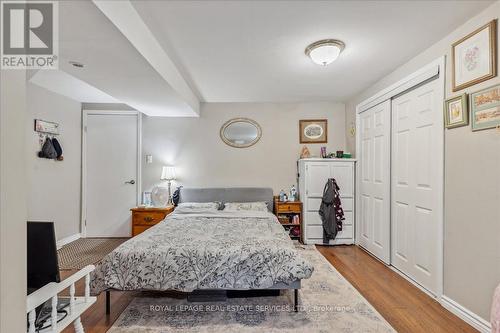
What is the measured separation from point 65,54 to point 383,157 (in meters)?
3.56

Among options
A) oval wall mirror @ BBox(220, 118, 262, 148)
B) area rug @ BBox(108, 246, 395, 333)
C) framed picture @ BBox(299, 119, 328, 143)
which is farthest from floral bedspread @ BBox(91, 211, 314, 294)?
framed picture @ BBox(299, 119, 328, 143)

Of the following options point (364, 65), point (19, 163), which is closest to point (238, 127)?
point (364, 65)

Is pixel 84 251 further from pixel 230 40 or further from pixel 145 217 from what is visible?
pixel 230 40

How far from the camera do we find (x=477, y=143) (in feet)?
6.47

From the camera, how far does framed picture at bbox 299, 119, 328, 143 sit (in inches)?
177

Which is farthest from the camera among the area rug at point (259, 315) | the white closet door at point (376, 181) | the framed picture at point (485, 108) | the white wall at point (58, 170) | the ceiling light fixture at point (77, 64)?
the white wall at point (58, 170)

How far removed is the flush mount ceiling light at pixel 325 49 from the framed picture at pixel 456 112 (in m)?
1.08

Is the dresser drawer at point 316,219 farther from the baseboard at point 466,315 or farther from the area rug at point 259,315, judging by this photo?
the baseboard at point 466,315

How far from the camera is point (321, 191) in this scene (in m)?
4.10

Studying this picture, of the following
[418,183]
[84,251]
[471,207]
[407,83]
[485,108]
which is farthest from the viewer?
[84,251]

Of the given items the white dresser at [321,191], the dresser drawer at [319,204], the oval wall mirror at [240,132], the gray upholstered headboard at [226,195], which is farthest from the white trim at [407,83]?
the gray upholstered headboard at [226,195]

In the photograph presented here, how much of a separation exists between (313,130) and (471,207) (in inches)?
108

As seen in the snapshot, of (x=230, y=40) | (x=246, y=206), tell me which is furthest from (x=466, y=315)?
(x=230, y=40)

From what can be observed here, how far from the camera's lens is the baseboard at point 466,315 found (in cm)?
188
